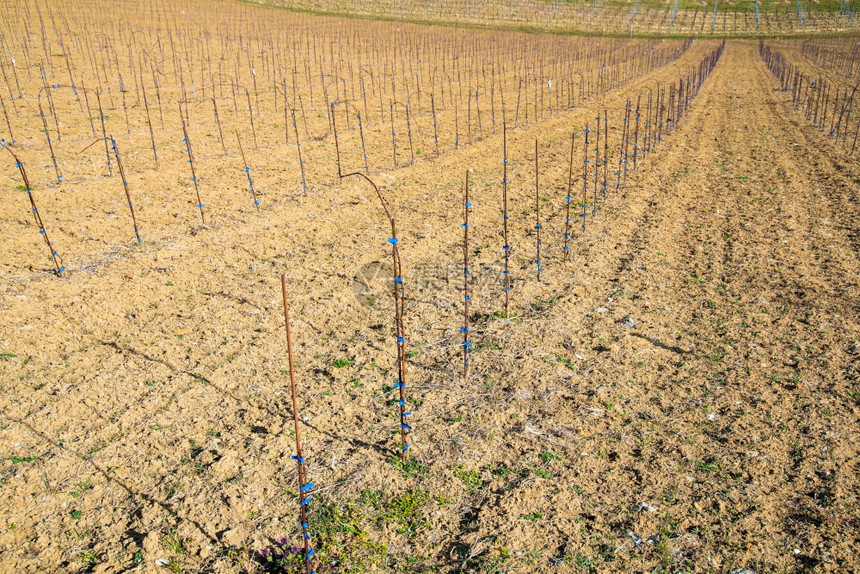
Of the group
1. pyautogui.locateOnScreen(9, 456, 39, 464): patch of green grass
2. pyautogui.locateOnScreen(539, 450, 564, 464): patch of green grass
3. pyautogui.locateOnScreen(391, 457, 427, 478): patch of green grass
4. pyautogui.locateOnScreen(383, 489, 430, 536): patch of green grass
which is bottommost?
pyautogui.locateOnScreen(383, 489, 430, 536): patch of green grass

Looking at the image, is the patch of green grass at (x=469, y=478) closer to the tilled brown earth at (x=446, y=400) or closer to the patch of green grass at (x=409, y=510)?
the tilled brown earth at (x=446, y=400)

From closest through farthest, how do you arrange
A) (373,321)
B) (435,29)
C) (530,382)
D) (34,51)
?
(530,382) → (373,321) → (34,51) → (435,29)

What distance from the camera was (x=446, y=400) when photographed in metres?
5.28

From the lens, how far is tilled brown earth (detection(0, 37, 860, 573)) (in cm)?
394

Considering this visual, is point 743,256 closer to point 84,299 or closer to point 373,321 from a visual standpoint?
point 373,321

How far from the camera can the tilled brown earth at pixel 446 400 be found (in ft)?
12.9

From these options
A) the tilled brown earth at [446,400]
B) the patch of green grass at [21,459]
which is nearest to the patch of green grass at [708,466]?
the tilled brown earth at [446,400]

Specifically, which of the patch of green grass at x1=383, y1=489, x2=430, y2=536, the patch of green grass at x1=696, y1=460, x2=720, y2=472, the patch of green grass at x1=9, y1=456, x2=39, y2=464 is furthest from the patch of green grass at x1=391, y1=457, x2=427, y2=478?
the patch of green grass at x1=9, y1=456, x2=39, y2=464

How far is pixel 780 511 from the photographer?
13.4 ft

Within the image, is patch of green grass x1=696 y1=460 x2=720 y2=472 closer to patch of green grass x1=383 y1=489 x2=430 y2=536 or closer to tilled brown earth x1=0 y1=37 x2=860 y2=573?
tilled brown earth x1=0 y1=37 x2=860 y2=573

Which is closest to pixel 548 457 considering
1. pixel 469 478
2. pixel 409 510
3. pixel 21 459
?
pixel 469 478

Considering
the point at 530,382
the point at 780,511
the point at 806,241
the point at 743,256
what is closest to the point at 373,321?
the point at 530,382

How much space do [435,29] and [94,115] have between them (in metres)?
27.4

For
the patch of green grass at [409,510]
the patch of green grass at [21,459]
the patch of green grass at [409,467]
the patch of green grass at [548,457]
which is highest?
the patch of green grass at [21,459]
